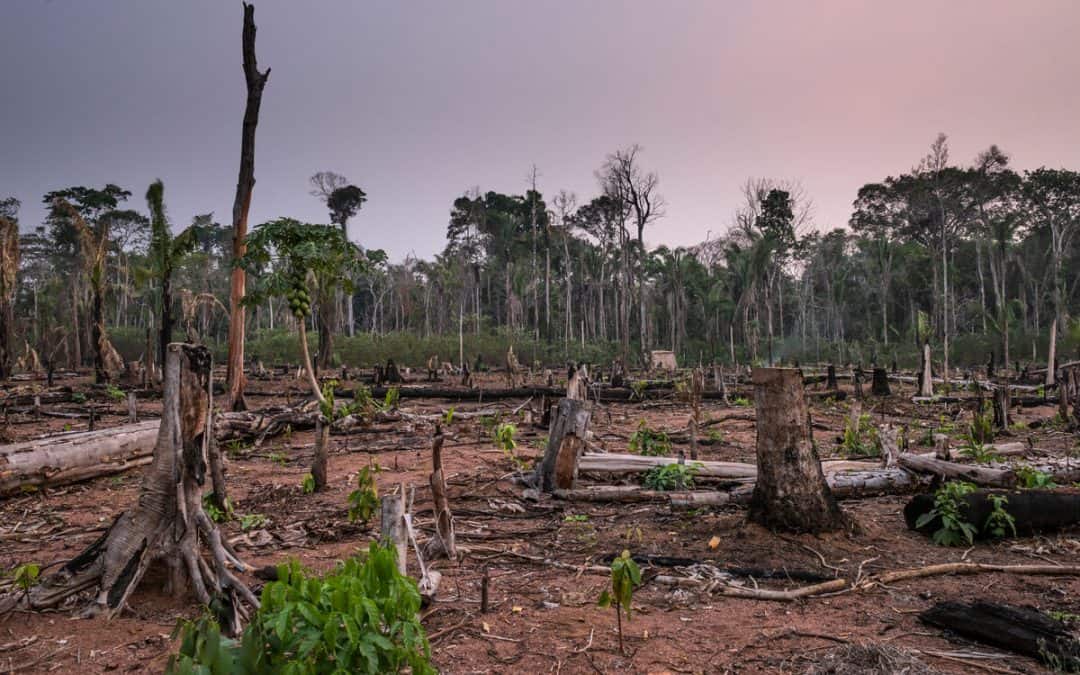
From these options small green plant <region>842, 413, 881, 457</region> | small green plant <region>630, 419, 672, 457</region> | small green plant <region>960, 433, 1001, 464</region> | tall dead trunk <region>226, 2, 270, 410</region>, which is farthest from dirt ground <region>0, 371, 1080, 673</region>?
tall dead trunk <region>226, 2, 270, 410</region>

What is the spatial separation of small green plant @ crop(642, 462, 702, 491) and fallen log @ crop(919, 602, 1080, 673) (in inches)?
129

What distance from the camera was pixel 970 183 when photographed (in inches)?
1471

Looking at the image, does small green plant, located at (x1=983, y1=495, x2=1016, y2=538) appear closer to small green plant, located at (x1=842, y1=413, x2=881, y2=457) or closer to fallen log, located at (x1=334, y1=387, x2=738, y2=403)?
small green plant, located at (x1=842, y1=413, x2=881, y2=457)

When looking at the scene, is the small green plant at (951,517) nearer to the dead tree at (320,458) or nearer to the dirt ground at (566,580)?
the dirt ground at (566,580)

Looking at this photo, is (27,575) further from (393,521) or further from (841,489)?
(841,489)

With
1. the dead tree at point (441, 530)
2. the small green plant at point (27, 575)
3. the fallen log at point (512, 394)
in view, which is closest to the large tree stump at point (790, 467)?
the dead tree at point (441, 530)

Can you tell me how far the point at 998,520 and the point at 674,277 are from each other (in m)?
37.6

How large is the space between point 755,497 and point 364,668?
3743mm

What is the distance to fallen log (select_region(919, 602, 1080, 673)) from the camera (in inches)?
116

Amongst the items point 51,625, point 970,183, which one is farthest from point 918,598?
point 970,183

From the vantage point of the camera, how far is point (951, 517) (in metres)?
5.08

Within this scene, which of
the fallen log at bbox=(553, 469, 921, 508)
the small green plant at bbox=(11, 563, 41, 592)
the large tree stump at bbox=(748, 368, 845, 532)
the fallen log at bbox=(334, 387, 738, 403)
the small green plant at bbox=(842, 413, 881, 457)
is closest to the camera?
the small green plant at bbox=(11, 563, 41, 592)

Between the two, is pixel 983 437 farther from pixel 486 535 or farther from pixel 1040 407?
pixel 1040 407

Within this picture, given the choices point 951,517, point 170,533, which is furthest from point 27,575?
point 951,517
